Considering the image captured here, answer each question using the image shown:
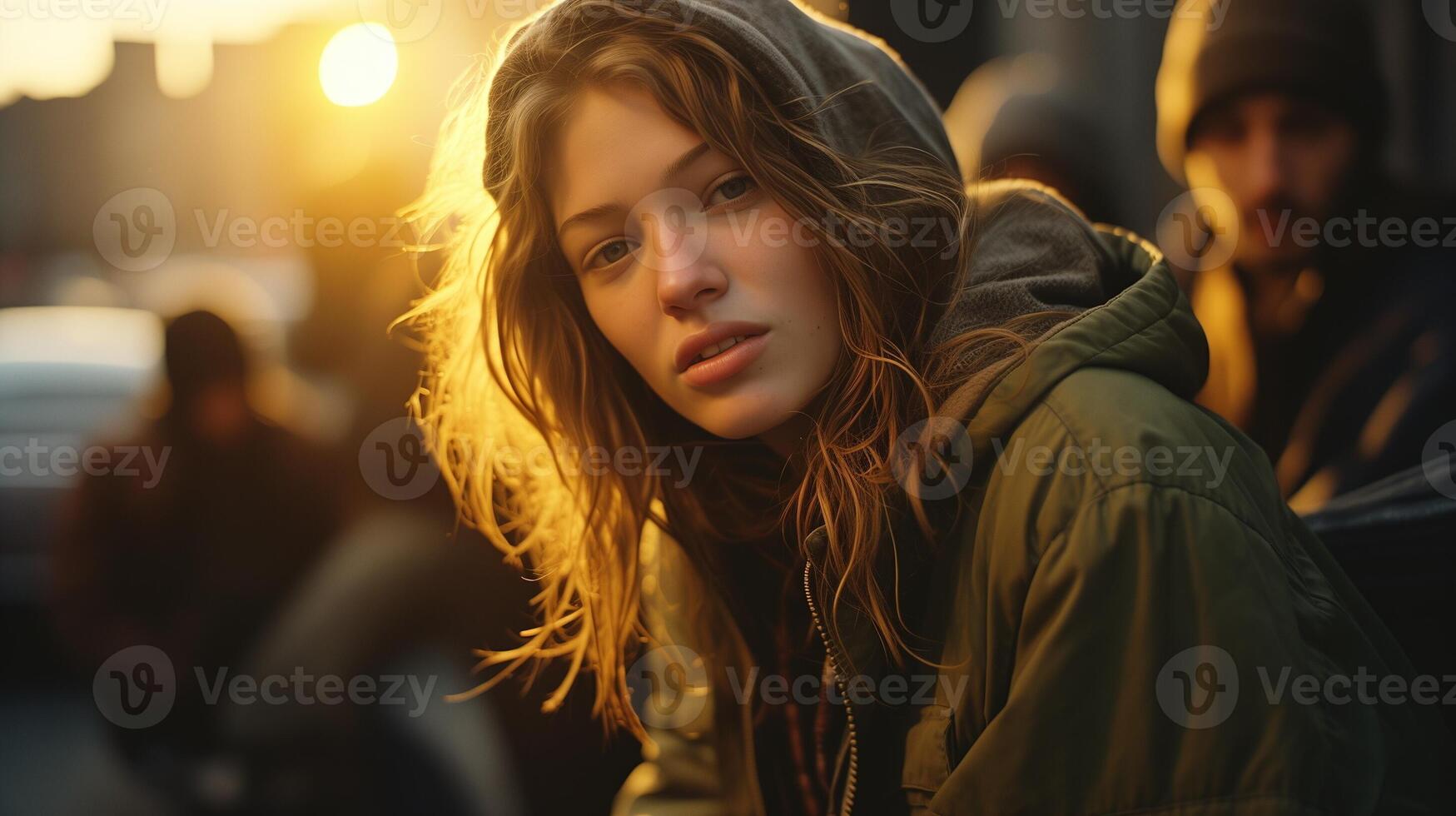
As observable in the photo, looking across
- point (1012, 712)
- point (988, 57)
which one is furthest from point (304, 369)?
point (988, 57)

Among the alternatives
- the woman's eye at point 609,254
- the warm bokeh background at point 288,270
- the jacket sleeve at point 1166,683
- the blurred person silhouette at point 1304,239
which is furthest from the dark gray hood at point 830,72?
the blurred person silhouette at point 1304,239

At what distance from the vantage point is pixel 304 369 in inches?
122

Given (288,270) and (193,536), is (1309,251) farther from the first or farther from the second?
(288,270)

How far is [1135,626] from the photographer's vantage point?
1.16m

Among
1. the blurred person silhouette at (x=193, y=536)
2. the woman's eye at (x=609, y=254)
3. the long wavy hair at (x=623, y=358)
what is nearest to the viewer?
the long wavy hair at (x=623, y=358)

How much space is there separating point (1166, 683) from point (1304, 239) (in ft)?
5.89

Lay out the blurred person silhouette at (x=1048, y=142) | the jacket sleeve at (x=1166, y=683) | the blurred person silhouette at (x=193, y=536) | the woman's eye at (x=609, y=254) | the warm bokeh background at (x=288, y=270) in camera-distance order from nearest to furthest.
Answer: the jacket sleeve at (x=1166, y=683), the woman's eye at (x=609, y=254), the warm bokeh background at (x=288, y=270), the blurred person silhouette at (x=193, y=536), the blurred person silhouette at (x=1048, y=142)

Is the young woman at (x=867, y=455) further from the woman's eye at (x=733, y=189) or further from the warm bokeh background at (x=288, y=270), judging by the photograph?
the warm bokeh background at (x=288, y=270)

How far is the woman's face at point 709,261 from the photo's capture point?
57.2 inches

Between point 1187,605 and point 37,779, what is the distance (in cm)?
382

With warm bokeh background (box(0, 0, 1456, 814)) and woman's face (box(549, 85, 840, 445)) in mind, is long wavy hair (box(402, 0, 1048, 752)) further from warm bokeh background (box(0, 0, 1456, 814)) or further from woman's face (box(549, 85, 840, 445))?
warm bokeh background (box(0, 0, 1456, 814))

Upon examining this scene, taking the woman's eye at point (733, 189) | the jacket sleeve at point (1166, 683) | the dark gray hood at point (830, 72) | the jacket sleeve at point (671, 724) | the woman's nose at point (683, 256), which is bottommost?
the jacket sleeve at point (671, 724)

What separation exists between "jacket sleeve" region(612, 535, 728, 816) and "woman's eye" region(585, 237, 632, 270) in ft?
1.99

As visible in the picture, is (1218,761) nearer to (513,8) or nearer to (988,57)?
(513,8)
